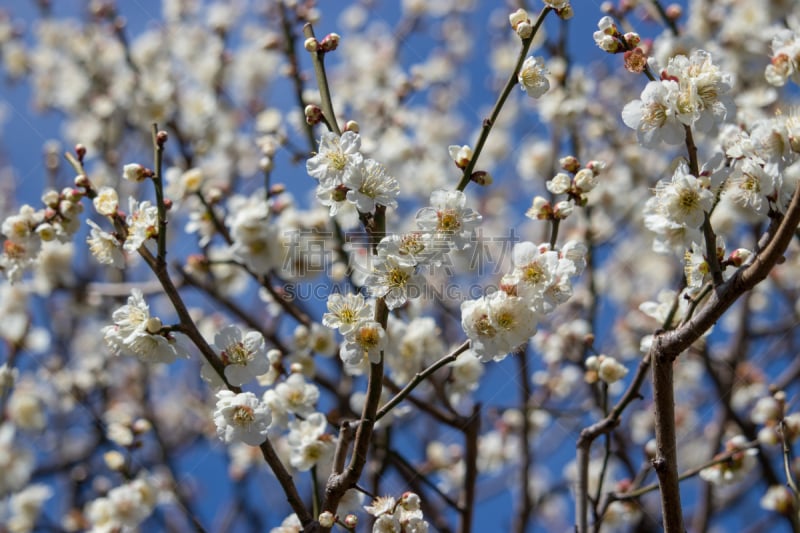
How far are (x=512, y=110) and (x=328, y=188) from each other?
5.49 m

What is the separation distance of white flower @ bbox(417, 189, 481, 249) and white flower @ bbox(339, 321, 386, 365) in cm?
29

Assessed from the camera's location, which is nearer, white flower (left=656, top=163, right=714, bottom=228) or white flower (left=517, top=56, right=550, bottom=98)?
white flower (left=656, top=163, right=714, bottom=228)

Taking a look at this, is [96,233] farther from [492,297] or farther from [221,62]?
[221,62]

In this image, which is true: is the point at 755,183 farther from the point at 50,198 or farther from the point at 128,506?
the point at 128,506

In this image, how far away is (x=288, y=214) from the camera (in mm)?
3469

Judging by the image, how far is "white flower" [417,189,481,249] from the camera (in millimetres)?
1882

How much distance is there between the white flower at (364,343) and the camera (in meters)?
1.82

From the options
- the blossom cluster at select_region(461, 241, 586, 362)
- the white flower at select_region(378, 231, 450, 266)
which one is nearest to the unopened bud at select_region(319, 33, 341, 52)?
the white flower at select_region(378, 231, 450, 266)

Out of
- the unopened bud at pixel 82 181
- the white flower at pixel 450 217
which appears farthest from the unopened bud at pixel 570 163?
the unopened bud at pixel 82 181

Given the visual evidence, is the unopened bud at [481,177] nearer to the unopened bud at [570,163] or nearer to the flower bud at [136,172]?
the unopened bud at [570,163]

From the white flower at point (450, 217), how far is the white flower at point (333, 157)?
235mm

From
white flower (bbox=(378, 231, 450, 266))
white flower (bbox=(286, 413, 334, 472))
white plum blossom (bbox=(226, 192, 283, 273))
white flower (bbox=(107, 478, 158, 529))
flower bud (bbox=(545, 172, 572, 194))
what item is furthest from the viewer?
white flower (bbox=(107, 478, 158, 529))

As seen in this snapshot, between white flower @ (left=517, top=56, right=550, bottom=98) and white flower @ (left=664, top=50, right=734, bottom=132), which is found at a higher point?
white flower @ (left=517, top=56, right=550, bottom=98)

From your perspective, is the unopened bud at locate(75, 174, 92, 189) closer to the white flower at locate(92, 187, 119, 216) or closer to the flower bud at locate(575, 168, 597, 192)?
the white flower at locate(92, 187, 119, 216)
